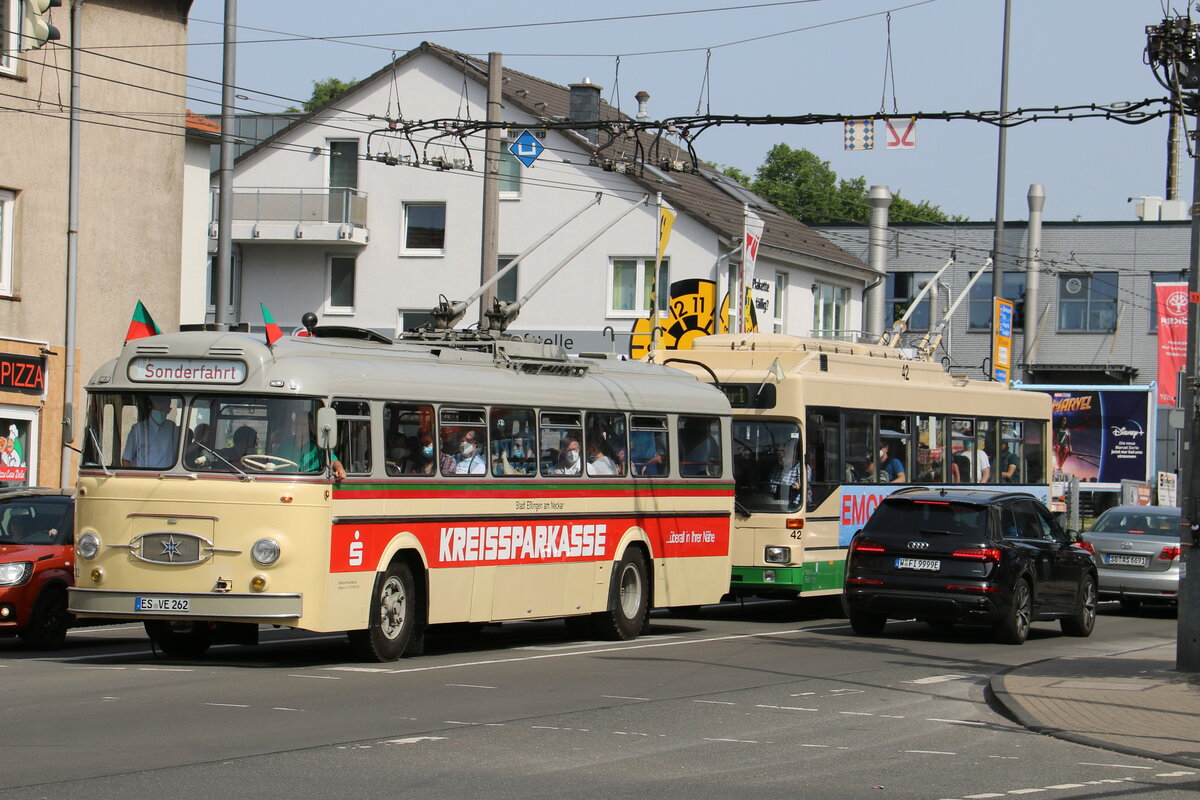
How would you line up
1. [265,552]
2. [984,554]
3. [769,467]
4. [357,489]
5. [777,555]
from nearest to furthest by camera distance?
1. [265,552]
2. [357,489]
3. [984,554]
4. [777,555]
5. [769,467]

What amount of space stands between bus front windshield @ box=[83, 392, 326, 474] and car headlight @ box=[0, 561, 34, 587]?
2.07m

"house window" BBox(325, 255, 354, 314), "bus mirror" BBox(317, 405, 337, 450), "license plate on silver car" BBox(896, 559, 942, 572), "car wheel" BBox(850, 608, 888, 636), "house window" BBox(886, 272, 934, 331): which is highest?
"house window" BBox(886, 272, 934, 331)

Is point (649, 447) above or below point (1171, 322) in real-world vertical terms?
below

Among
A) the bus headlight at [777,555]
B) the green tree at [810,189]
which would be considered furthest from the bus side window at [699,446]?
the green tree at [810,189]

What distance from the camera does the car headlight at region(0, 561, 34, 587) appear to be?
634 inches

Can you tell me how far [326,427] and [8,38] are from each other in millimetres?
16928

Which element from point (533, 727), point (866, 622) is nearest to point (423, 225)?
point (866, 622)

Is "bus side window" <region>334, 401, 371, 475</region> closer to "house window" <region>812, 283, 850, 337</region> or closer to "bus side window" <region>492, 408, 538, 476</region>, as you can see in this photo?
"bus side window" <region>492, 408, 538, 476</region>

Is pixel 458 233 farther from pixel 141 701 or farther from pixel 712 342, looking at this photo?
pixel 141 701

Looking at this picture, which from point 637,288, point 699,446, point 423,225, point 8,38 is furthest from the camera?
point 423,225

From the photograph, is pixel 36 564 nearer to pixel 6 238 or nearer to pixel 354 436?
pixel 354 436

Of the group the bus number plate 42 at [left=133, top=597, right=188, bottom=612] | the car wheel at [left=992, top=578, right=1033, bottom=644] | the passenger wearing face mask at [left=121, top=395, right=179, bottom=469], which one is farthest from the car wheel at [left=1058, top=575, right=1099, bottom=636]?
the passenger wearing face mask at [left=121, top=395, right=179, bottom=469]

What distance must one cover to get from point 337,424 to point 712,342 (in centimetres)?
933

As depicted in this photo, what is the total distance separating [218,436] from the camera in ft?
47.7
